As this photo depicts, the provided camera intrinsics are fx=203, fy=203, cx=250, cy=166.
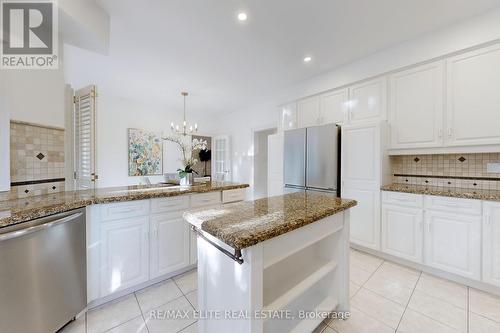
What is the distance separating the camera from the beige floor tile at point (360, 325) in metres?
1.47

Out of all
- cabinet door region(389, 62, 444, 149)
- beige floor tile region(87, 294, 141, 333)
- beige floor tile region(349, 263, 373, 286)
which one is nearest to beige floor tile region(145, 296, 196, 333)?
beige floor tile region(87, 294, 141, 333)

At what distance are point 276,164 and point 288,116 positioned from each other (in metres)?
1.02

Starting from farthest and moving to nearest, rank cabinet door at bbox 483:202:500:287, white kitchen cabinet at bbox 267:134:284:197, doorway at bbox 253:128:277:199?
doorway at bbox 253:128:277:199, white kitchen cabinet at bbox 267:134:284:197, cabinet door at bbox 483:202:500:287

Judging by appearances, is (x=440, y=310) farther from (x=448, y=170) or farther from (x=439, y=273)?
(x=448, y=170)

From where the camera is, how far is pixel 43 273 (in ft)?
4.29

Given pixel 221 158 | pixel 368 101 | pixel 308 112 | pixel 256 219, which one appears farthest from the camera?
pixel 221 158

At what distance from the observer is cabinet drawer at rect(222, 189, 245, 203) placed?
247 centimetres

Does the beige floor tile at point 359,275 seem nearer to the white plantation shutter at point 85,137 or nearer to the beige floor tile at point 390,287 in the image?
the beige floor tile at point 390,287

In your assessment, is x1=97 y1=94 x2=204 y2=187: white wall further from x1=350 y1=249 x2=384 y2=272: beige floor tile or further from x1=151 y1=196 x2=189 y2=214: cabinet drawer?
x1=350 y1=249 x2=384 y2=272: beige floor tile

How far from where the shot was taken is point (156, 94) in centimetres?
435

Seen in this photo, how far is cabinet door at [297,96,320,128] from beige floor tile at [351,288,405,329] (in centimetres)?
250

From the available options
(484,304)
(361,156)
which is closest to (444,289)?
(484,304)

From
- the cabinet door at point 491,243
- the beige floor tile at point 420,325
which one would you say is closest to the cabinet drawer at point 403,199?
the cabinet door at point 491,243

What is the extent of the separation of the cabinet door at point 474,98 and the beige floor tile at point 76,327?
3840 millimetres
